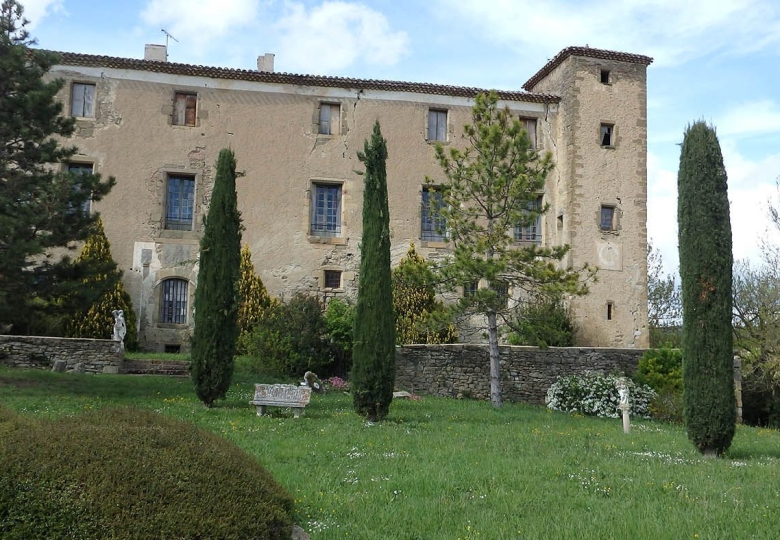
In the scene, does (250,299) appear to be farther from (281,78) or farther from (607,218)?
(607,218)

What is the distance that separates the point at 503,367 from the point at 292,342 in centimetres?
593

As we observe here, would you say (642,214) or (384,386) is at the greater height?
(642,214)

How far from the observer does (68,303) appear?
14.4 m

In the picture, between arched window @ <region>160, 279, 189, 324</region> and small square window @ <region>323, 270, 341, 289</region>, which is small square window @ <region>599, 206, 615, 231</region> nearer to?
small square window @ <region>323, 270, 341, 289</region>

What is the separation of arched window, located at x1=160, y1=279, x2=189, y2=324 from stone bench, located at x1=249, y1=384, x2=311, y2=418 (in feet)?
34.0

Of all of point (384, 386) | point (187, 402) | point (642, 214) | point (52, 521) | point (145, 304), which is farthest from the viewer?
point (642, 214)

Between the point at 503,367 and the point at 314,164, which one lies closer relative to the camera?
the point at 503,367

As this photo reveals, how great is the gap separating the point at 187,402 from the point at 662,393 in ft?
39.6

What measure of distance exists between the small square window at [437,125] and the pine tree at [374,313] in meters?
10.8

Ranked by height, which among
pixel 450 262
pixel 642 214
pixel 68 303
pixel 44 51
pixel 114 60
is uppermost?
pixel 114 60

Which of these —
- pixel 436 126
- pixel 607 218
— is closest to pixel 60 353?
pixel 436 126

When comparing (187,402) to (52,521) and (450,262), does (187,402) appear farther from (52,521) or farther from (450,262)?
(52,521)

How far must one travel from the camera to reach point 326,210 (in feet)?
78.5

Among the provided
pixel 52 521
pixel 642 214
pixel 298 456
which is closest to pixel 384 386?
pixel 298 456
